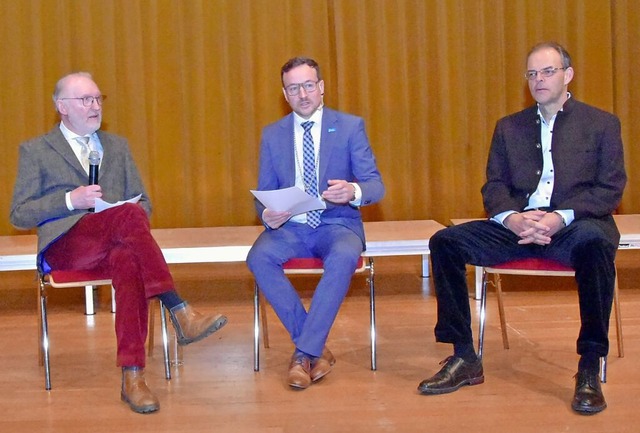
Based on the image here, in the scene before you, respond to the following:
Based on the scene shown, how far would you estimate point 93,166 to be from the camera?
3488 mm

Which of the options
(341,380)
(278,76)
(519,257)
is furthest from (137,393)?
(278,76)

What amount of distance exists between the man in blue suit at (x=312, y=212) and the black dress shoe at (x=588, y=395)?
3.17ft

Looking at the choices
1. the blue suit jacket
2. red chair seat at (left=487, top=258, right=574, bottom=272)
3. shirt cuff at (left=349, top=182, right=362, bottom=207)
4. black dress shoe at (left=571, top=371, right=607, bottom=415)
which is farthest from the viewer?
the blue suit jacket

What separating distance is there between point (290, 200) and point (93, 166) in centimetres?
80

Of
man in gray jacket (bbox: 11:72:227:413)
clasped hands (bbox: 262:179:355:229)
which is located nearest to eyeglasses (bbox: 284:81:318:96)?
clasped hands (bbox: 262:179:355:229)

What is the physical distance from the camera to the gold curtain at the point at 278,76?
614cm

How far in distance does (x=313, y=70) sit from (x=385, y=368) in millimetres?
1309

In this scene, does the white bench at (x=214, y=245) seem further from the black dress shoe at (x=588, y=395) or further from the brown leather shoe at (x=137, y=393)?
the black dress shoe at (x=588, y=395)

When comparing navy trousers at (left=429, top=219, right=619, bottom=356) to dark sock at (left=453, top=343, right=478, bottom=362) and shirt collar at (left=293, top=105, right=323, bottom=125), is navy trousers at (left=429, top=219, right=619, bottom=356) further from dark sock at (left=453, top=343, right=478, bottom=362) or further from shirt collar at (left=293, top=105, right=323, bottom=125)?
shirt collar at (left=293, top=105, right=323, bottom=125)

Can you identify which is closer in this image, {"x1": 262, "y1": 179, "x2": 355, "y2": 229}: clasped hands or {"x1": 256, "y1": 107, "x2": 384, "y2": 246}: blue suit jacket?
Answer: {"x1": 262, "y1": 179, "x2": 355, "y2": 229}: clasped hands

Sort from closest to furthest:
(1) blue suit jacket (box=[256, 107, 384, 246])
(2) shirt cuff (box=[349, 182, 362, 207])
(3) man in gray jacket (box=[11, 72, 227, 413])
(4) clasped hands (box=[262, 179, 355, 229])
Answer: (3) man in gray jacket (box=[11, 72, 227, 413]), (4) clasped hands (box=[262, 179, 355, 229]), (2) shirt cuff (box=[349, 182, 362, 207]), (1) blue suit jacket (box=[256, 107, 384, 246])

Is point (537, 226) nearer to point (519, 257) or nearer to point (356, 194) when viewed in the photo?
point (519, 257)

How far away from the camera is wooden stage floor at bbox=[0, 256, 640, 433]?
3021 millimetres

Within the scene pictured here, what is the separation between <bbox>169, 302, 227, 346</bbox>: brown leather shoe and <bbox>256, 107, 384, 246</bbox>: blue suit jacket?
61cm
